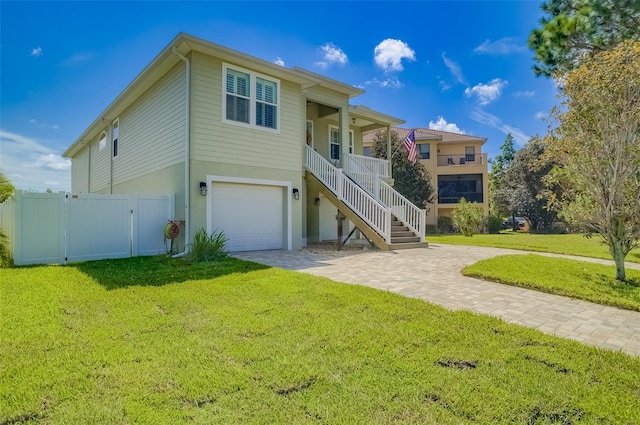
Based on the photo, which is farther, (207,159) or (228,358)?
(207,159)

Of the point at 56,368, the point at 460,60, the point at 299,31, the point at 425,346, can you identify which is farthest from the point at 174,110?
the point at 460,60

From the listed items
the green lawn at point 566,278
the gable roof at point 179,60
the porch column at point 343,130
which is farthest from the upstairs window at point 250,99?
the green lawn at point 566,278

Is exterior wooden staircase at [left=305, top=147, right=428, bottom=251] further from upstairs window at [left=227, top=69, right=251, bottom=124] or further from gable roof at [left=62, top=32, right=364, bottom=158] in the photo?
upstairs window at [left=227, top=69, right=251, bottom=124]

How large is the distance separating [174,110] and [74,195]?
3.50 m

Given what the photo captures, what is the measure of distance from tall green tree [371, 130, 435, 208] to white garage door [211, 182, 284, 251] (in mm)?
13971

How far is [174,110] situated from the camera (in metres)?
9.99

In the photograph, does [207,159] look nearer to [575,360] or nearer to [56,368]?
[56,368]

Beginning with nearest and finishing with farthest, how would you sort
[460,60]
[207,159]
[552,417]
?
[552,417] → [207,159] → [460,60]

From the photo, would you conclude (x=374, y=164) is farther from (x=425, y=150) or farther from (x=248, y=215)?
(x=425, y=150)

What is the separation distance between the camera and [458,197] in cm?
3014

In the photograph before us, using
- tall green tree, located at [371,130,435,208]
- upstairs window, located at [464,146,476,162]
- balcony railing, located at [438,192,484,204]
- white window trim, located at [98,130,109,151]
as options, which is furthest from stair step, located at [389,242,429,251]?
upstairs window, located at [464,146,476,162]

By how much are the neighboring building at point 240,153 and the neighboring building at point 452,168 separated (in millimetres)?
17869

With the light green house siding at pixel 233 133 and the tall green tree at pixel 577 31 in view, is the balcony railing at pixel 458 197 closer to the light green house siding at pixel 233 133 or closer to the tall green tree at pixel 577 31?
the tall green tree at pixel 577 31

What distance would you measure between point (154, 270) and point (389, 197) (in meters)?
8.24
